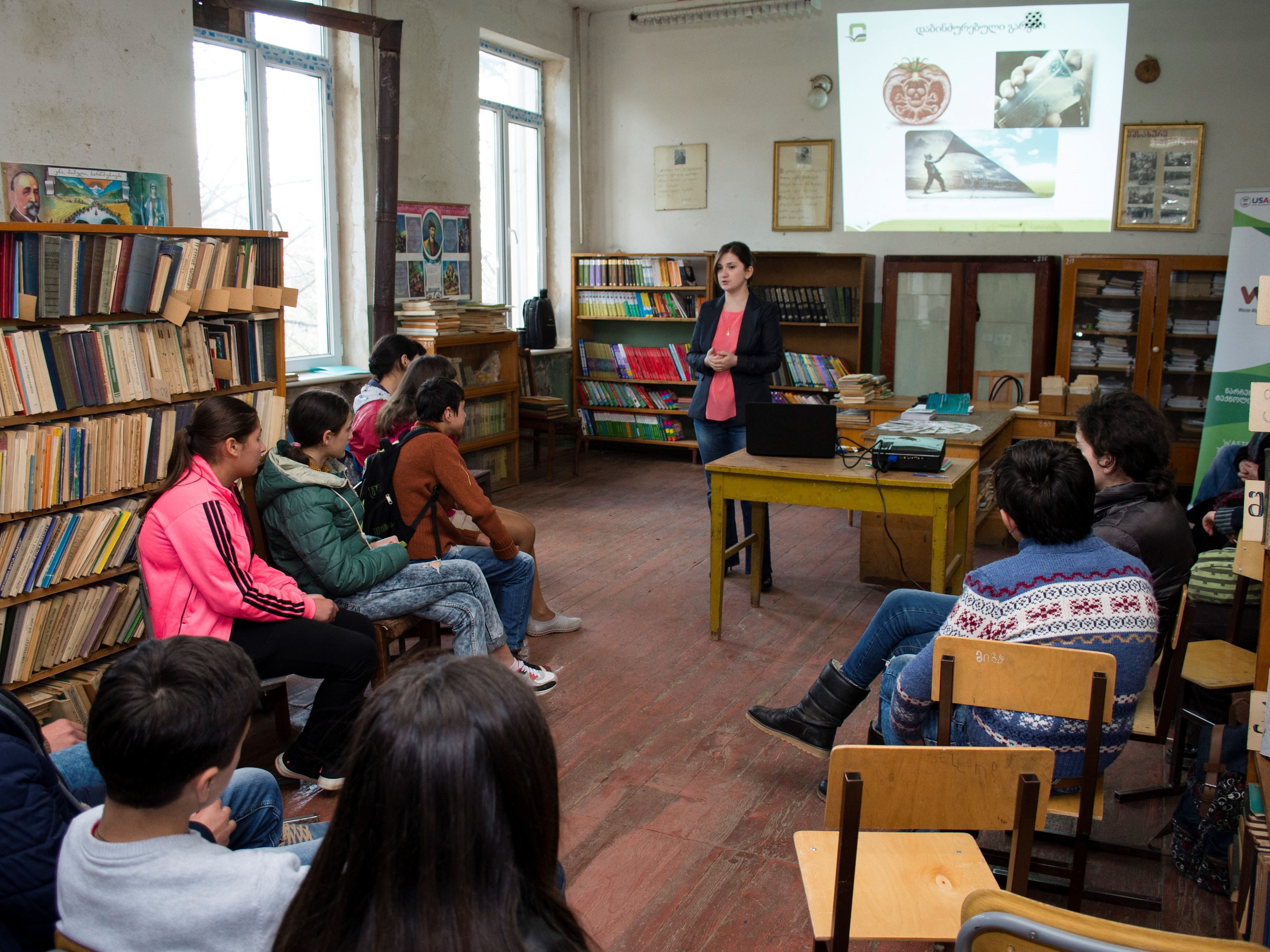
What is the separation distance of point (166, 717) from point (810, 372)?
6403mm

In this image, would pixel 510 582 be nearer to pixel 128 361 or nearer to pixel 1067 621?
pixel 128 361

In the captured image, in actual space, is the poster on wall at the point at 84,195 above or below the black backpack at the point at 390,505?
above

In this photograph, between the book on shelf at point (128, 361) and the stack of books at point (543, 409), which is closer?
the book on shelf at point (128, 361)

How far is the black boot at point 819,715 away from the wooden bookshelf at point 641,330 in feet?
16.2

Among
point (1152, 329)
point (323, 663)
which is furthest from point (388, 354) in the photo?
point (1152, 329)

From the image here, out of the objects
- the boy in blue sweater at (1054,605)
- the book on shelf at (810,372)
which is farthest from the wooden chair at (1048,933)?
the book on shelf at (810,372)

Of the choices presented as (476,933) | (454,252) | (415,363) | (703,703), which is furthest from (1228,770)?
(454,252)

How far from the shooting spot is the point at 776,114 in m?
7.52

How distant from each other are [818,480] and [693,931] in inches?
72.4

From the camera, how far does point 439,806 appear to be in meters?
0.89

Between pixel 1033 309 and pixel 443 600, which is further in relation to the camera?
pixel 1033 309

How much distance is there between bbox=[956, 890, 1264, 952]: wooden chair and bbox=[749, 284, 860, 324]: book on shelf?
6.23 m

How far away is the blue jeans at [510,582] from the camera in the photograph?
3.54 meters

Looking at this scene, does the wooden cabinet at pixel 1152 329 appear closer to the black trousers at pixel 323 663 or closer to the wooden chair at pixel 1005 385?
the wooden chair at pixel 1005 385
